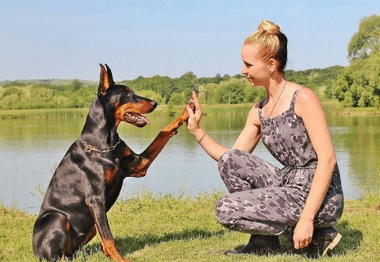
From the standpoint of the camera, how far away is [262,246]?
371 centimetres

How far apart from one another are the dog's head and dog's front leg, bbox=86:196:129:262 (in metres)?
0.57

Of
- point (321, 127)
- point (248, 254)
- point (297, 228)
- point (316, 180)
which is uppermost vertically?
point (321, 127)

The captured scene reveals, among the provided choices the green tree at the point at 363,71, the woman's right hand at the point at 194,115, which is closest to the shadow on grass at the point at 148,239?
the woman's right hand at the point at 194,115

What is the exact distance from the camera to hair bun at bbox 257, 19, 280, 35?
135 inches

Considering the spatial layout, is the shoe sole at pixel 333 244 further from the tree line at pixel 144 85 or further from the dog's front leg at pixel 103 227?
the tree line at pixel 144 85

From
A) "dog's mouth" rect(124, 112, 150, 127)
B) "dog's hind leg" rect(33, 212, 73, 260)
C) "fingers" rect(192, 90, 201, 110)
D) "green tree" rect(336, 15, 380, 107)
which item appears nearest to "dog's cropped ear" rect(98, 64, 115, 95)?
"dog's mouth" rect(124, 112, 150, 127)

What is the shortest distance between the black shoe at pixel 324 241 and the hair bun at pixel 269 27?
4.44 feet

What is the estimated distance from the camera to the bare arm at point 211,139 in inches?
154

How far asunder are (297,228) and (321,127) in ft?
2.10

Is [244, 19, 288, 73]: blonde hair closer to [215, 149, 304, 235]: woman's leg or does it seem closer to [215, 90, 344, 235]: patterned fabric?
[215, 90, 344, 235]: patterned fabric

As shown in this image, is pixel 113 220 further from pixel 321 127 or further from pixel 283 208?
pixel 321 127

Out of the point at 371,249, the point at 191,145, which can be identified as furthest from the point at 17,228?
the point at 191,145

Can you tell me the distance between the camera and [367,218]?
16.6ft

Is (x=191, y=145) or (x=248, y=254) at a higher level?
(x=248, y=254)
